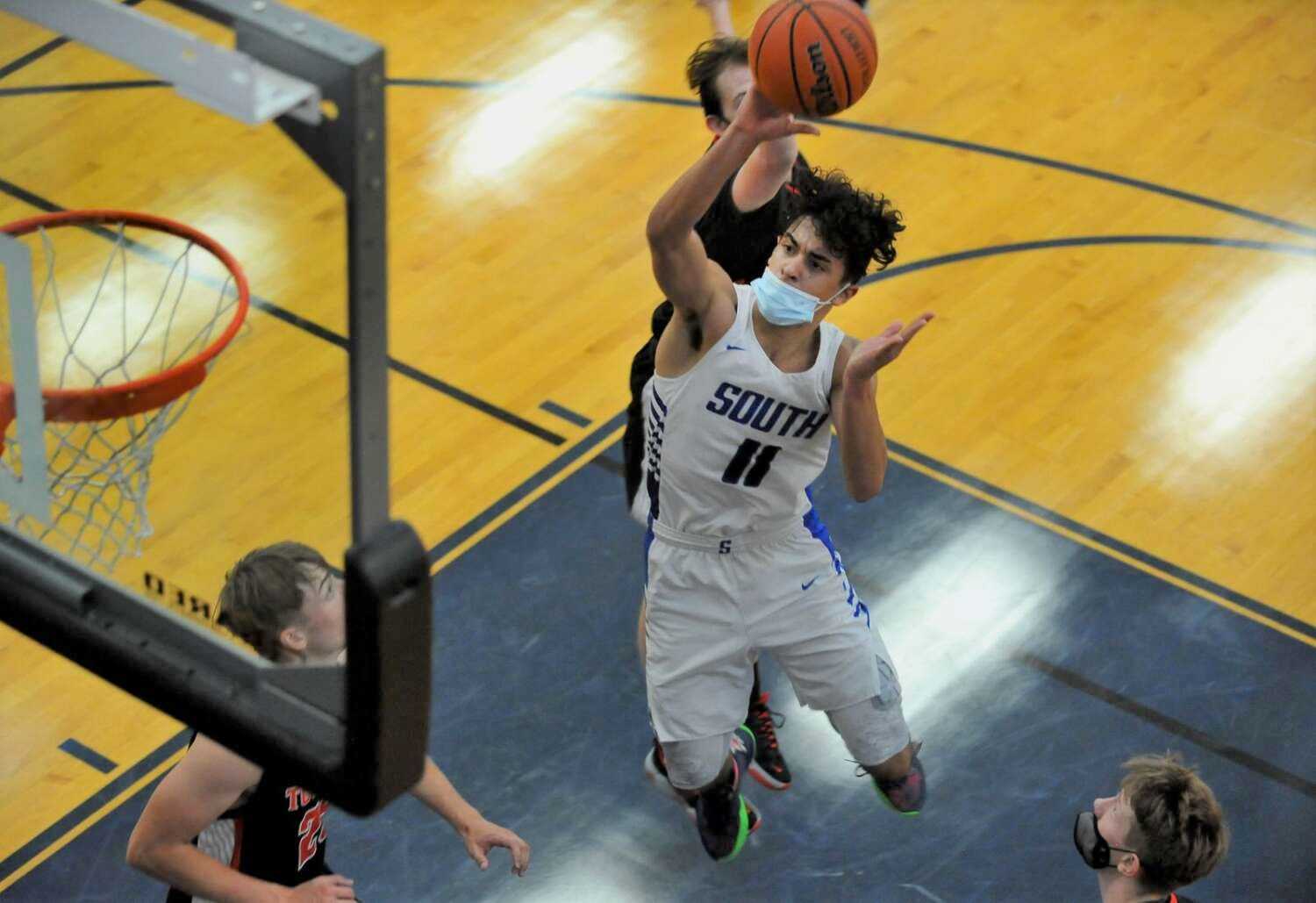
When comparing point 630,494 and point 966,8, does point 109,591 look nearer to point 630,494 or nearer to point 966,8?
point 630,494

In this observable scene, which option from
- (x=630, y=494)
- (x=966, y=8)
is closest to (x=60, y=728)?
(x=630, y=494)

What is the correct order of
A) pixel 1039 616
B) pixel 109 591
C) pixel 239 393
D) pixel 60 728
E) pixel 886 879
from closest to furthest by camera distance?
pixel 109 591 → pixel 886 879 → pixel 60 728 → pixel 1039 616 → pixel 239 393

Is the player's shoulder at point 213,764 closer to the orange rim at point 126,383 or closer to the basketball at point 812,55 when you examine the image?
the orange rim at point 126,383

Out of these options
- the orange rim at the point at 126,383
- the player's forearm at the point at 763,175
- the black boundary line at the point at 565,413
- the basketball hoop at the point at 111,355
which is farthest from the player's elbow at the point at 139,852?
the black boundary line at the point at 565,413

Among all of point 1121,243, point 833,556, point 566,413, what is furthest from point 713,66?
point 1121,243

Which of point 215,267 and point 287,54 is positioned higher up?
point 287,54

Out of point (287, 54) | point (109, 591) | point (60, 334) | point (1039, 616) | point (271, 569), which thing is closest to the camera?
point (287, 54)

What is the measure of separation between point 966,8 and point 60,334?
6258 mm

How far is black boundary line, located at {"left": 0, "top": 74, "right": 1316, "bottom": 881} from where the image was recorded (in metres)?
5.74

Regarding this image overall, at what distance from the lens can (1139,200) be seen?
28.0 ft

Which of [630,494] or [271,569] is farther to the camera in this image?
[630,494]

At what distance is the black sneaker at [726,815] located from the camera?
5438mm

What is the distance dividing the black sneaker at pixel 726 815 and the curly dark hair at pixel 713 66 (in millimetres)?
1849

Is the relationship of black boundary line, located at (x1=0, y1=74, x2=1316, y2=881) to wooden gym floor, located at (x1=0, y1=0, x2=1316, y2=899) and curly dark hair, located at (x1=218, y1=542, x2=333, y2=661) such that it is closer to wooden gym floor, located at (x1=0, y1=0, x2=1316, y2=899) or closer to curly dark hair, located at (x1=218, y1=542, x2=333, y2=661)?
wooden gym floor, located at (x1=0, y1=0, x2=1316, y2=899)
